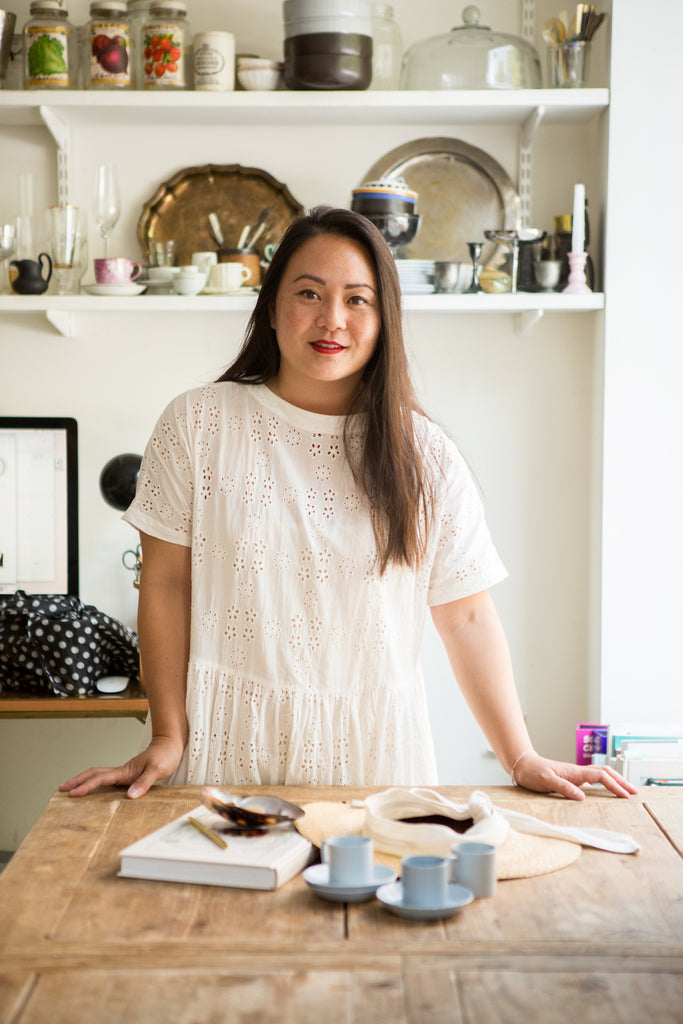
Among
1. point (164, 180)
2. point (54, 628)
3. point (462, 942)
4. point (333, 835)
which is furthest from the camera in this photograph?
point (164, 180)

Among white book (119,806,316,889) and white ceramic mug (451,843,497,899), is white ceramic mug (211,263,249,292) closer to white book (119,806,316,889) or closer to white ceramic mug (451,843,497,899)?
white book (119,806,316,889)

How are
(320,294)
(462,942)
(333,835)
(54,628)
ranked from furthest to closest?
(54,628)
(320,294)
(333,835)
(462,942)

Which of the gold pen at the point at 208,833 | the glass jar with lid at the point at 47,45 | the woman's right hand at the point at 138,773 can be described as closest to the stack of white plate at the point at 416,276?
the glass jar with lid at the point at 47,45

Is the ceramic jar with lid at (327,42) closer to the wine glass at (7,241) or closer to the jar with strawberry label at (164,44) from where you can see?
the jar with strawberry label at (164,44)

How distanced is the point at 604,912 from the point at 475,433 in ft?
6.46

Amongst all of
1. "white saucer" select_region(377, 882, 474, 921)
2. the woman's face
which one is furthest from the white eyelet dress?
"white saucer" select_region(377, 882, 474, 921)

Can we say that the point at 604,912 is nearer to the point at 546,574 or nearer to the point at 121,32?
the point at 546,574

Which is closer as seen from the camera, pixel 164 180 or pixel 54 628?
pixel 54 628

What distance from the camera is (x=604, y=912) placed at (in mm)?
1002

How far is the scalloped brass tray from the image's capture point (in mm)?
2785

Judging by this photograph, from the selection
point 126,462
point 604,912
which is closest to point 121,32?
point 126,462

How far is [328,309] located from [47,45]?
157 centimetres

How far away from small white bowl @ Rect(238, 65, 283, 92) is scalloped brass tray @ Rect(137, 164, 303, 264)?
229 mm

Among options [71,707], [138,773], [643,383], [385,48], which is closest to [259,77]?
[385,48]
